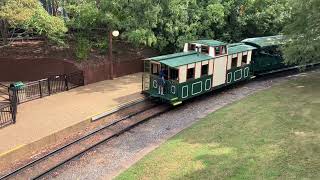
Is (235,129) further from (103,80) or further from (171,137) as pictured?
(103,80)

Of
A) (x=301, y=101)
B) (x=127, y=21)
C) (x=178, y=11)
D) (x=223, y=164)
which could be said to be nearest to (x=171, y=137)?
(x=223, y=164)

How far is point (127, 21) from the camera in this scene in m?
24.5

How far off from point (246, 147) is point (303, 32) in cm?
1122

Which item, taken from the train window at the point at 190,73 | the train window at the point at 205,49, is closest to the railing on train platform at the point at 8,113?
the train window at the point at 190,73

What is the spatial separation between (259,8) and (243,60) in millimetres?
7774

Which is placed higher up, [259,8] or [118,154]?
[259,8]

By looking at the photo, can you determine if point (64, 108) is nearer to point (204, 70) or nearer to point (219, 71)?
point (204, 70)

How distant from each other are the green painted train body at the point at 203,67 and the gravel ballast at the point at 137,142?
0.70 meters

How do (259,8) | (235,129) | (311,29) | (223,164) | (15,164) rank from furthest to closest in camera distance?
(259,8)
(311,29)
(235,129)
(15,164)
(223,164)

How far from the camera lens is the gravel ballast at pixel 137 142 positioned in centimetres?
1492

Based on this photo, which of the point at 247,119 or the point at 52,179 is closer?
the point at 52,179

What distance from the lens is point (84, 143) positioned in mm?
17219

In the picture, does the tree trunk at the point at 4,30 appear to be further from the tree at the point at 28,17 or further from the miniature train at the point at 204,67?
the miniature train at the point at 204,67

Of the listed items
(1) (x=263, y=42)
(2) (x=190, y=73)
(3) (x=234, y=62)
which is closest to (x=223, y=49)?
(3) (x=234, y=62)
